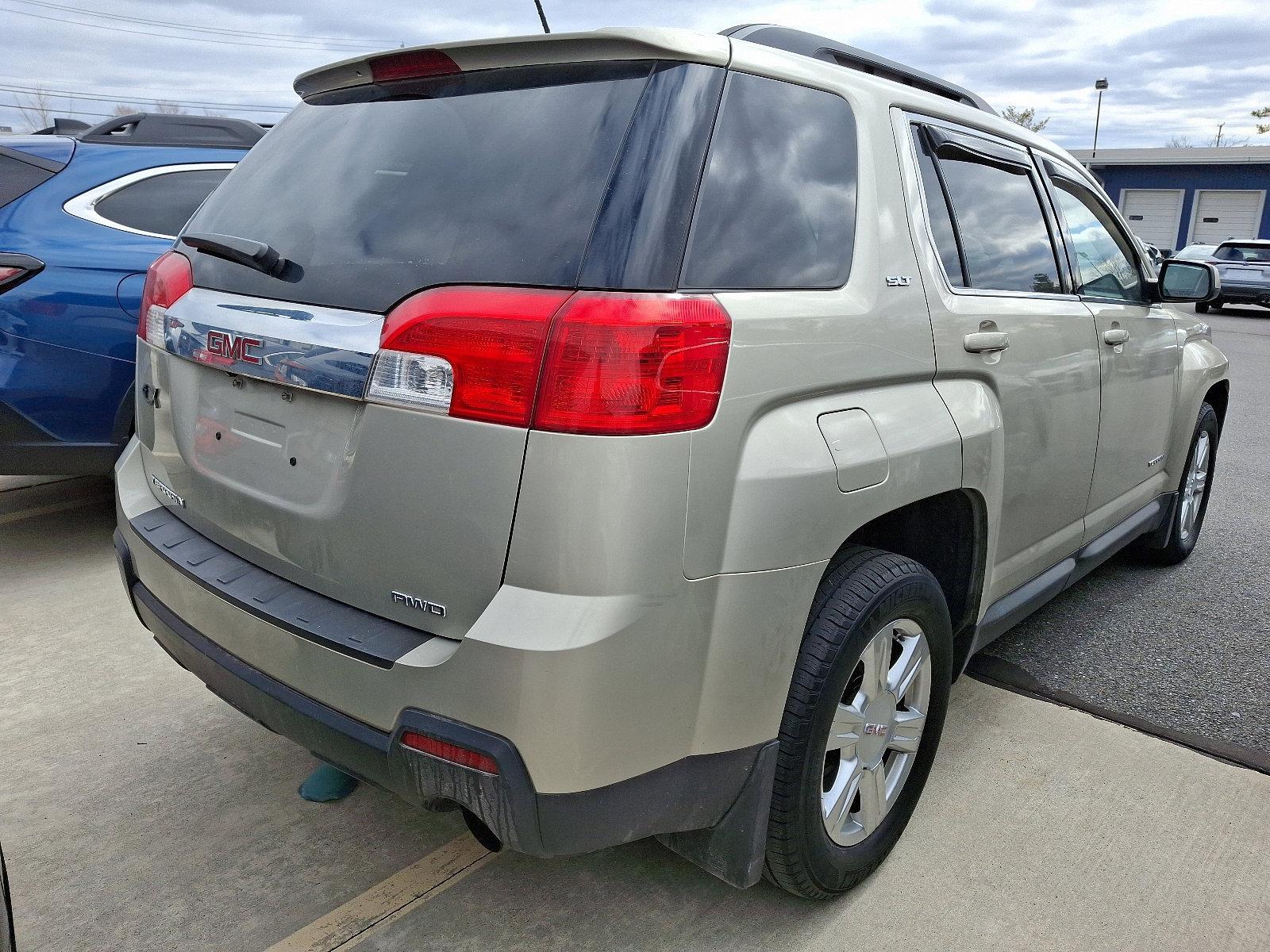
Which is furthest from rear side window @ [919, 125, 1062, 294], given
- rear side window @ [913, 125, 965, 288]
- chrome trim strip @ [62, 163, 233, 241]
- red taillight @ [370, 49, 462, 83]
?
chrome trim strip @ [62, 163, 233, 241]

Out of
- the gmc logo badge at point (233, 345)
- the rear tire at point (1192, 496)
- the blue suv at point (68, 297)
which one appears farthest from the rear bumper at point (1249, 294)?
the gmc logo badge at point (233, 345)

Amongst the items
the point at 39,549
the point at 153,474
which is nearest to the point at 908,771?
the point at 153,474

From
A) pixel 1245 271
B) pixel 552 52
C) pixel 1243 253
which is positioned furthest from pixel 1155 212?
pixel 552 52

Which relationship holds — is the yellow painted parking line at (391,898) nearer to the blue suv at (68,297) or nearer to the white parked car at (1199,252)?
the blue suv at (68,297)

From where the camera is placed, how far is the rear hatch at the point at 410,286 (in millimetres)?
1747

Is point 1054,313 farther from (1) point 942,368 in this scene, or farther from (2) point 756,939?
(2) point 756,939

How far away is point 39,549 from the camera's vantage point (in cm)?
458

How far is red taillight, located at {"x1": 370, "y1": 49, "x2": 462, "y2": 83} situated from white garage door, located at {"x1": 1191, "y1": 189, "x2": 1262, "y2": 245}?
130 ft

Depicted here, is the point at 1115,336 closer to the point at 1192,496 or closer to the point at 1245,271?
the point at 1192,496

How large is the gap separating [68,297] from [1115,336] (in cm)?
398

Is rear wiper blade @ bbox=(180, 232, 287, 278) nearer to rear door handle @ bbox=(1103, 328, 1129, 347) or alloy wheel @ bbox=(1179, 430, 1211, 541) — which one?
rear door handle @ bbox=(1103, 328, 1129, 347)

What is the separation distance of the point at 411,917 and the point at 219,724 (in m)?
1.14

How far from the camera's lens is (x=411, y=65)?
2152 millimetres

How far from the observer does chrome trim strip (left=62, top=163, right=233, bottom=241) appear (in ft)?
14.3
